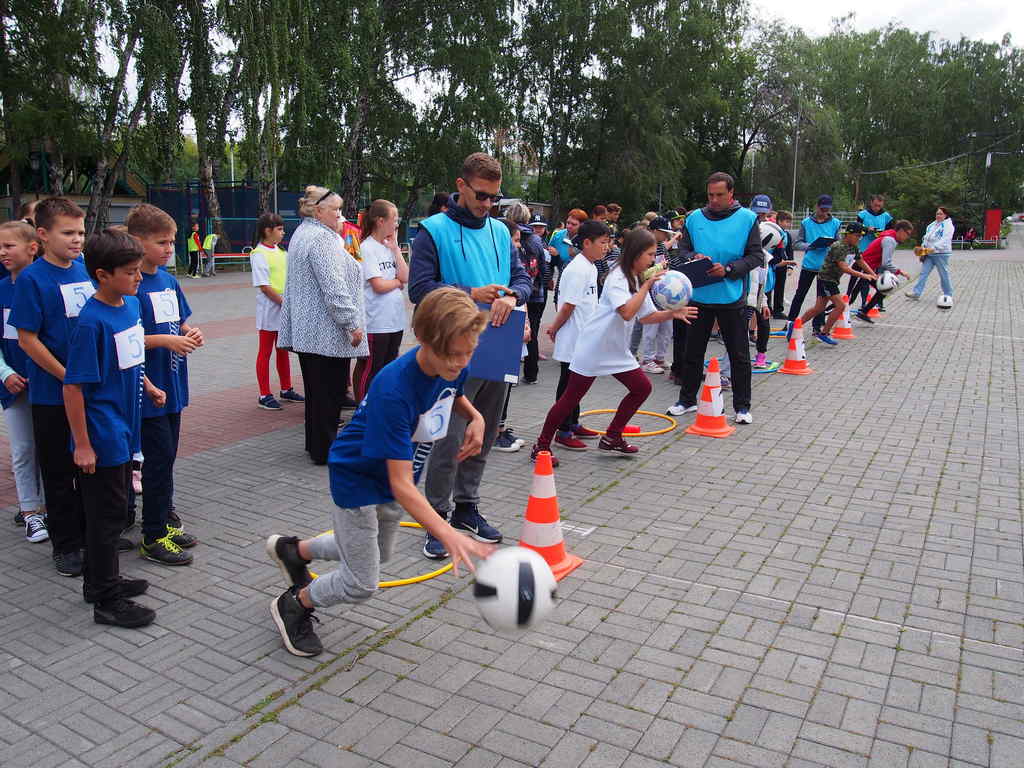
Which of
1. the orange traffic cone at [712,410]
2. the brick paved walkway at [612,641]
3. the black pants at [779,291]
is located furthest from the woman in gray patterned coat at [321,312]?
the black pants at [779,291]

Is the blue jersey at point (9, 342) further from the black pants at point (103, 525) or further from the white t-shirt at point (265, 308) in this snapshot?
the white t-shirt at point (265, 308)

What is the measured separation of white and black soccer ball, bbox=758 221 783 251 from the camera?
11680mm

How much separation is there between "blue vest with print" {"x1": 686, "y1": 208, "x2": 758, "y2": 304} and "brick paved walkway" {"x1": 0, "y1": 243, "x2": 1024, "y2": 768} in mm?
1710

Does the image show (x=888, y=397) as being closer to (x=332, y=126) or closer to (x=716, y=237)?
(x=716, y=237)

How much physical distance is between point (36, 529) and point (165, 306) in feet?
5.31

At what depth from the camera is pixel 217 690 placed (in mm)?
3303

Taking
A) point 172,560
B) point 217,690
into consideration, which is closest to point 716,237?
point 172,560

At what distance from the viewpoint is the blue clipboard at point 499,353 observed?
4.64 meters

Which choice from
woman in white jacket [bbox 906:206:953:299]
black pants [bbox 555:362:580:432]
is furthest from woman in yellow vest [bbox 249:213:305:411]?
woman in white jacket [bbox 906:206:953:299]

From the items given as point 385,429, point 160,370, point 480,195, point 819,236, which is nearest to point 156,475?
point 160,370

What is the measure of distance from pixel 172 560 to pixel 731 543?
3207 mm

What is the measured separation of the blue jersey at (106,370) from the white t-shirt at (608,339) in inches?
135

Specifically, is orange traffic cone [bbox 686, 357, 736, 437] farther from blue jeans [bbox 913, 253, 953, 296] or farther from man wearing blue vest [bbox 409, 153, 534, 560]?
blue jeans [bbox 913, 253, 953, 296]

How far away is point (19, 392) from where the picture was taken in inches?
186
